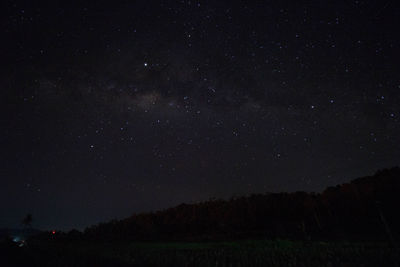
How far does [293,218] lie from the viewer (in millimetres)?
46438

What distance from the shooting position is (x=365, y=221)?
33.8 m

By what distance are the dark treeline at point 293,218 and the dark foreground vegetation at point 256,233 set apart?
0.11 m

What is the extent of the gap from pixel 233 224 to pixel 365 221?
2229 centimetres

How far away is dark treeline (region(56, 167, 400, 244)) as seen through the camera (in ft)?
106

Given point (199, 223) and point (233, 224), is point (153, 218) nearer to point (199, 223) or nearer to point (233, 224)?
point (199, 223)

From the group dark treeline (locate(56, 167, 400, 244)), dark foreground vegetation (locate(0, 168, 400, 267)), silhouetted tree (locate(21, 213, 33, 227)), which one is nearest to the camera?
dark foreground vegetation (locate(0, 168, 400, 267))

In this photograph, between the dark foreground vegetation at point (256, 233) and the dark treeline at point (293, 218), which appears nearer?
the dark foreground vegetation at point (256, 233)

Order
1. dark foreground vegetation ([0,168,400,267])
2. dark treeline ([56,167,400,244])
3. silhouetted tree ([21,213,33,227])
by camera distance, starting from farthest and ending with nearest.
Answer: silhouetted tree ([21,213,33,227]) < dark treeline ([56,167,400,244]) < dark foreground vegetation ([0,168,400,267])

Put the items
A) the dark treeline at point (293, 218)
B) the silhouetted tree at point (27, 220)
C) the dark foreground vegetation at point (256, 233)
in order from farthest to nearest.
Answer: the silhouetted tree at point (27, 220) < the dark treeline at point (293, 218) < the dark foreground vegetation at point (256, 233)

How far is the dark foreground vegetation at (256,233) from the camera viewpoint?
55.4 feet

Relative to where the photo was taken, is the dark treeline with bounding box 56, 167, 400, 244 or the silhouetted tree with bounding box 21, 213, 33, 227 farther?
the silhouetted tree with bounding box 21, 213, 33, 227

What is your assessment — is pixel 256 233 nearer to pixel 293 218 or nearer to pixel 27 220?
pixel 293 218

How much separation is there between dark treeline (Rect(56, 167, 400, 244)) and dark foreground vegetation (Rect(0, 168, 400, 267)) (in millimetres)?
108

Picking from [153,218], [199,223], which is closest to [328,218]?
[199,223]
